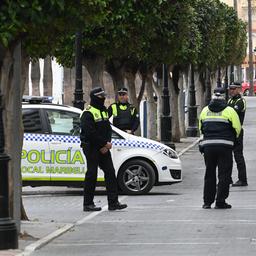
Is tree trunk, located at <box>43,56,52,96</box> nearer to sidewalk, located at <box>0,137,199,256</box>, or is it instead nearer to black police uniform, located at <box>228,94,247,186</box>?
black police uniform, located at <box>228,94,247,186</box>

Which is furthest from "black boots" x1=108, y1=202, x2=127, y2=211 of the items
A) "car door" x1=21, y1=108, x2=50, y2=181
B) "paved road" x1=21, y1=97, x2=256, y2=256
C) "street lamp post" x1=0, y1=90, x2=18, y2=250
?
"street lamp post" x1=0, y1=90, x2=18, y2=250

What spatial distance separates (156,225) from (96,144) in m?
2.18

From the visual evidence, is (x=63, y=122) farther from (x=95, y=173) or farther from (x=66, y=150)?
(x=95, y=173)

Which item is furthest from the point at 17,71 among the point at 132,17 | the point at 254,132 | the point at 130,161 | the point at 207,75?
the point at 207,75

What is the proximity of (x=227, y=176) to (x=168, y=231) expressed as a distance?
10.2ft

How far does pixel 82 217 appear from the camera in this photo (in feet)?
50.7

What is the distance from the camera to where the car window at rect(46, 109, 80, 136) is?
18734 millimetres

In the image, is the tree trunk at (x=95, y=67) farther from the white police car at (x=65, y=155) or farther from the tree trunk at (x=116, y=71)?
the white police car at (x=65, y=155)

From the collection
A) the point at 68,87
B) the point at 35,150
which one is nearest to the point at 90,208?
the point at 35,150

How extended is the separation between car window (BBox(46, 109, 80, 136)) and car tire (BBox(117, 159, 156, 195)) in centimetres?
112

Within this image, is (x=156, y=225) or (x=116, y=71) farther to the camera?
(x=116, y=71)

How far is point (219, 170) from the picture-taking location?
Answer: 16172mm

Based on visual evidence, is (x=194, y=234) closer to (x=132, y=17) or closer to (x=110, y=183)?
(x=110, y=183)

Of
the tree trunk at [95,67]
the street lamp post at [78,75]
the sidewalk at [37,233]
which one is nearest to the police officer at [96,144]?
the sidewalk at [37,233]
